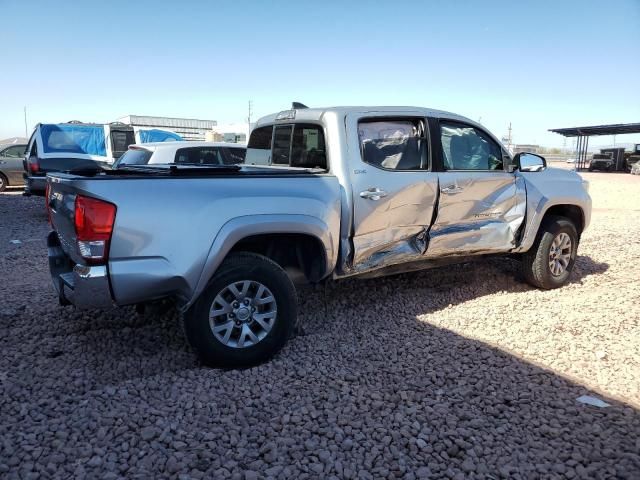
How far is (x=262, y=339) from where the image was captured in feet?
12.1

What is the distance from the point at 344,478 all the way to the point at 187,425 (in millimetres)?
995

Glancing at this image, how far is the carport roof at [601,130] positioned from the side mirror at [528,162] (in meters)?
36.7

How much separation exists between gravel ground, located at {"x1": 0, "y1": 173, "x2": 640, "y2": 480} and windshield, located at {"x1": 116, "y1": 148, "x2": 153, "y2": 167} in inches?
144

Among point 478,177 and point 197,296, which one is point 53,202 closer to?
point 197,296

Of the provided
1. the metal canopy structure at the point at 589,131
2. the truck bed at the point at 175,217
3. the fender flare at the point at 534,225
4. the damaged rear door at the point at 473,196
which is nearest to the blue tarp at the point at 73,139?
the truck bed at the point at 175,217

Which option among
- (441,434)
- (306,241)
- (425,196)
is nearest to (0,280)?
(306,241)

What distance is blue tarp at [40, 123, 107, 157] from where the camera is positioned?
12020 mm

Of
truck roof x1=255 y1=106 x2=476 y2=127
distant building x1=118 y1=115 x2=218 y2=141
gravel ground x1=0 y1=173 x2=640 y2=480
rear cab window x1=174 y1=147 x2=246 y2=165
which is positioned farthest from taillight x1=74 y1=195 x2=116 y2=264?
distant building x1=118 y1=115 x2=218 y2=141

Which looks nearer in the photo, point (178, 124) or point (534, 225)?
point (534, 225)

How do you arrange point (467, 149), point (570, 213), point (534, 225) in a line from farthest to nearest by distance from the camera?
point (570, 213) < point (534, 225) < point (467, 149)

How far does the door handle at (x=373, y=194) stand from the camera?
4.11 m

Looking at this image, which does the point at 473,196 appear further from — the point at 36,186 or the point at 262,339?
the point at 36,186

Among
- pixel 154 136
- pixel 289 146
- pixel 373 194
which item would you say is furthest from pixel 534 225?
pixel 154 136

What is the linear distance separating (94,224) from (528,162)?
164 inches
